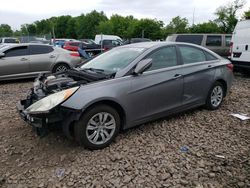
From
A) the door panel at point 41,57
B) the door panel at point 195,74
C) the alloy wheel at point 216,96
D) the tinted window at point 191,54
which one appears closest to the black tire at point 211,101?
the alloy wheel at point 216,96

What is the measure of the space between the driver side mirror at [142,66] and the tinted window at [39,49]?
6231 millimetres

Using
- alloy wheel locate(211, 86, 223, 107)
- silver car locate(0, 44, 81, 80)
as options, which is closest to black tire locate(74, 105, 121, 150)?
alloy wheel locate(211, 86, 223, 107)

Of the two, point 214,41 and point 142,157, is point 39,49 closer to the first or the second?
point 142,157

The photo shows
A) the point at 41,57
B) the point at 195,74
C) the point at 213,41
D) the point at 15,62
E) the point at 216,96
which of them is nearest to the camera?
the point at 195,74

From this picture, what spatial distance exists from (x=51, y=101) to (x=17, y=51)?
6.25 m

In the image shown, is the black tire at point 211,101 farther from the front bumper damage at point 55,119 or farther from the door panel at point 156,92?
the front bumper damage at point 55,119

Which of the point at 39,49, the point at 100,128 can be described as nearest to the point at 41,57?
the point at 39,49

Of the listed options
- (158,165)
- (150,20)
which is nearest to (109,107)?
(158,165)

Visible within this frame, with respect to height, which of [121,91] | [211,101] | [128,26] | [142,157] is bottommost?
[142,157]

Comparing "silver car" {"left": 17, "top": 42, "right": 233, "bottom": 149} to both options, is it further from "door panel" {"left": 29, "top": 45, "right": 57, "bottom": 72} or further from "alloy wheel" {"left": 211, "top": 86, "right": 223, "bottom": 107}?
"door panel" {"left": 29, "top": 45, "right": 57, "bottom": 72}

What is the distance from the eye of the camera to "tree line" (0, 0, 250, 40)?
160 ft

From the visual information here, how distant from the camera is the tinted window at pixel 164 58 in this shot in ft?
Result: 14.4

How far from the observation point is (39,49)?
9.27 m

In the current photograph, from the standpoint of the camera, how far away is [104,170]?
327 cm
